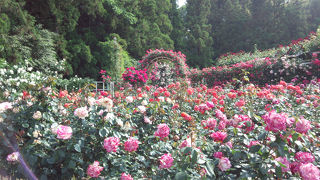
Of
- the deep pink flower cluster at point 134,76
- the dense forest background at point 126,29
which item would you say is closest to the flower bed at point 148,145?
the deep pink flower cluster at point 134,76

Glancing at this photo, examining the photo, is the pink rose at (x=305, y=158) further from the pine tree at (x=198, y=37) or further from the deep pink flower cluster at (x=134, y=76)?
the pine tree at (x=198, y=37)

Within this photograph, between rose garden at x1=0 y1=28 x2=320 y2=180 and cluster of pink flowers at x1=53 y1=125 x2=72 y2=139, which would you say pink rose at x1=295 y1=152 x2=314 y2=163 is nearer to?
rose garden at x1=0 y1=28 x2=320 y2=180

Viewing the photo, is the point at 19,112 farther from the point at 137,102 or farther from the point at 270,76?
Answer: the point at 270,76

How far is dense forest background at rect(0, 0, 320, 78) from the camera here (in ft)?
23.5

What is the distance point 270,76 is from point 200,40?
10333 mm

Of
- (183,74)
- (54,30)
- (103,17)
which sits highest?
(103,17)

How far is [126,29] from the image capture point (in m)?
12.0

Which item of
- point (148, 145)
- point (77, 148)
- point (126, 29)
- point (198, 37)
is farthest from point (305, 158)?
point (198, 37)

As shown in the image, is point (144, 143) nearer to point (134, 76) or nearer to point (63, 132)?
point (63, 132)

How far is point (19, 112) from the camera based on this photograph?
1.56 m

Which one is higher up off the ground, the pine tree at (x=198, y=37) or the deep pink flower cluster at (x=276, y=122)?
the pine tree at (x=198, y=37)

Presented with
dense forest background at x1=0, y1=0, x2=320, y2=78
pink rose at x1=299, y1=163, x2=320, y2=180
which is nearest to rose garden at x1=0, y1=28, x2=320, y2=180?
pink rose at x1=299, y1=163, x2=320, y2=180

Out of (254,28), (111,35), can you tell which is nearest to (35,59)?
(111,35)

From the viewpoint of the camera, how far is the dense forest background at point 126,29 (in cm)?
717
